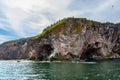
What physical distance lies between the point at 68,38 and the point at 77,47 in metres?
9.71

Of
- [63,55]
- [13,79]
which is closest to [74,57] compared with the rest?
[63,55]

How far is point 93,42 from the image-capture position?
196 metres

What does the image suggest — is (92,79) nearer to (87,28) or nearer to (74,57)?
(74,57)

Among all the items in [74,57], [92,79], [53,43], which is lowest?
[92,79]

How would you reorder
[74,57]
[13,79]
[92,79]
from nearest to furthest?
1. [92,79]
2. [13,79]
3. [74,57]

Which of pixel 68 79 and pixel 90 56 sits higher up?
pixel 90 56

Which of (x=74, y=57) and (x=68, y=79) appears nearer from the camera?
(x=68, y=79)

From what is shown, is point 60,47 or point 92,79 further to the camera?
point 60,47

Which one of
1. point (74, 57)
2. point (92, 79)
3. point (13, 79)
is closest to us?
point (92, 79)

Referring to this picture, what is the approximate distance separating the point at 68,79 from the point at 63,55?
12623 cm

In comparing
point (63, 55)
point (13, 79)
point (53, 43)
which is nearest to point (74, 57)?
point (63, 55)

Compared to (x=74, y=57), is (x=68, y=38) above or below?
above

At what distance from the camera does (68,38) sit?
193 metres

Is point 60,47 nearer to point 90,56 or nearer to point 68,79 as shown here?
point 90,56
